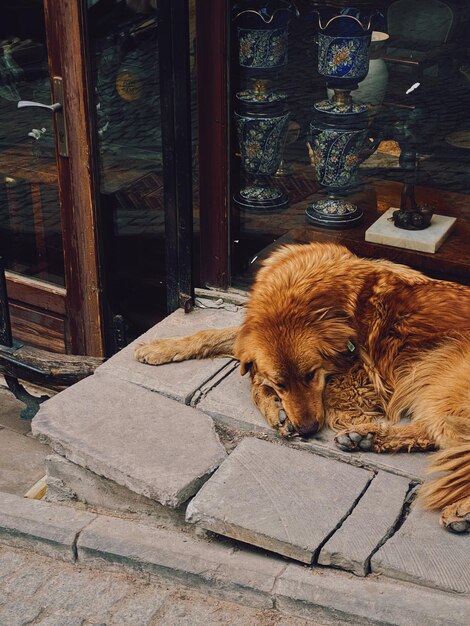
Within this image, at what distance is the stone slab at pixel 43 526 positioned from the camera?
12.3 feet

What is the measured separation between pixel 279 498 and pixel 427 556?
0.62 m

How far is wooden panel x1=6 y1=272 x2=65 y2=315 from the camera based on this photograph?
19.0 ft

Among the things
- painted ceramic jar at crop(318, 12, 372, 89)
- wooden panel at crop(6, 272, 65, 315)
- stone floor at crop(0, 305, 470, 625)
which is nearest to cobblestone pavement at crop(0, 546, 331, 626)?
stone floor at crop(0, 305, 470, 625)

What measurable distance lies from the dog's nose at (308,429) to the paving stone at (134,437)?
0.34 metres

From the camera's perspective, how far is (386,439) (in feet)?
12.5

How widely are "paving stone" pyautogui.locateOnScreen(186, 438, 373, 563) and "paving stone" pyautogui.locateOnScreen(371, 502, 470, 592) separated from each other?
0.24 meters

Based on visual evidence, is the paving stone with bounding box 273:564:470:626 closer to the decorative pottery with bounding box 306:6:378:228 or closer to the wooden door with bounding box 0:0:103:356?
the decorative pottery with bounding box 306:6:378:228

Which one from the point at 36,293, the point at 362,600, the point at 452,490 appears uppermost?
the point at 452,490

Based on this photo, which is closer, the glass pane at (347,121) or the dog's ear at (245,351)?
the dog's ear at (245,351)

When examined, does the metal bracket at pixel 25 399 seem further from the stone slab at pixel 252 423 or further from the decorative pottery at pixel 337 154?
the decorative pottery at pixel 337 154

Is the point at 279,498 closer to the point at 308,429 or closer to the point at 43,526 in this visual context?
the point at 308,429

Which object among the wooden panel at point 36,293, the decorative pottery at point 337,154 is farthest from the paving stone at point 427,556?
the wooden panel at point 36,293

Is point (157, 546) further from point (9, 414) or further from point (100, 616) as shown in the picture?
point (9, 414)

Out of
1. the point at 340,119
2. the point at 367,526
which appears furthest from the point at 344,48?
the point at 367,526
